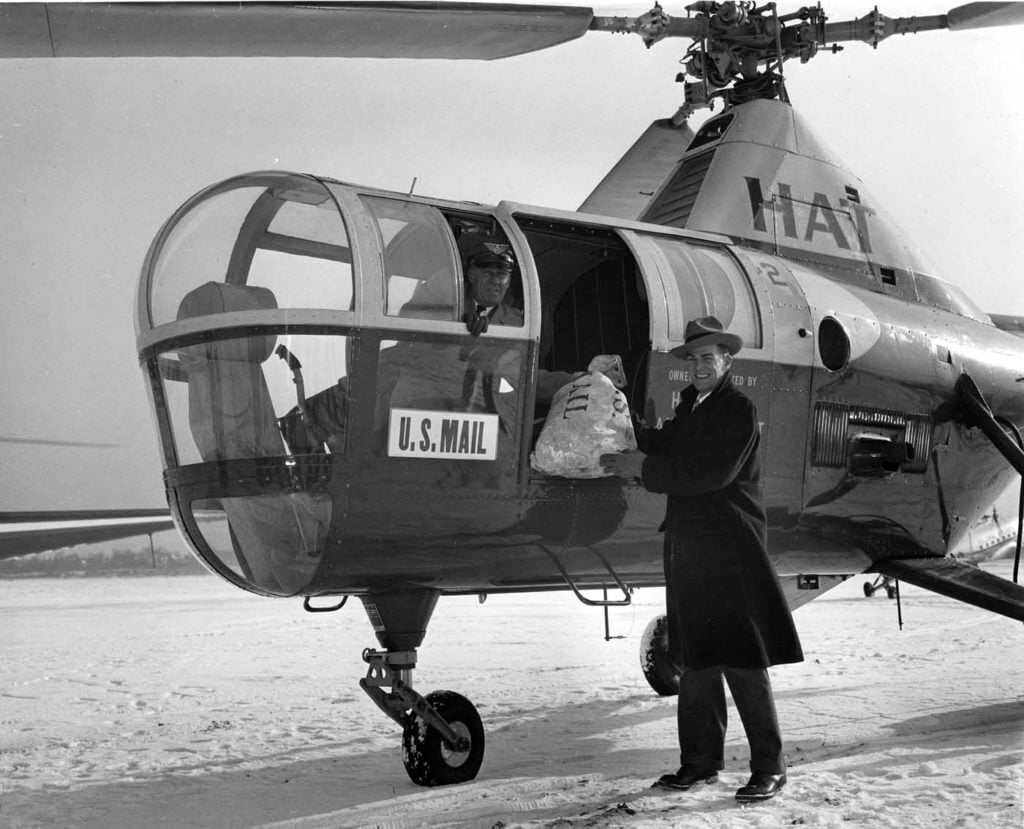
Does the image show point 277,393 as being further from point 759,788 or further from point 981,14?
point 981,14

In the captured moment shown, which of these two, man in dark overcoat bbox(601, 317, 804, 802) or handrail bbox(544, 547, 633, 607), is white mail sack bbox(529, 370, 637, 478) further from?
handrail bbox(544, 547, 633, 607)

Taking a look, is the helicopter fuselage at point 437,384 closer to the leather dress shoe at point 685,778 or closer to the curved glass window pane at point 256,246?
the curved glass window pane at point 256,246

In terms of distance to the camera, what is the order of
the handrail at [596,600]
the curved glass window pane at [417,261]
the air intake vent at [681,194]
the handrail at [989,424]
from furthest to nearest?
the air intake vent at [681,194]
the handrail at [989,424]
the handrail at [596,600]
the curved glass window pane at [417,261]

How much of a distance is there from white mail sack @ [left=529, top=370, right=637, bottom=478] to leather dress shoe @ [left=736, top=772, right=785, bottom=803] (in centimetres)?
147

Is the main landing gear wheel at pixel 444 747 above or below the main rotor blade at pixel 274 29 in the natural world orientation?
below

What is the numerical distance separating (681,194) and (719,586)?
354 centimetres

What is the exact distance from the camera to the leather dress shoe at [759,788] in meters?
3.90

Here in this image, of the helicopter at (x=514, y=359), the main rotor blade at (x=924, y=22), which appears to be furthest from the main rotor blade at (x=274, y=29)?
the main rotor blade at (x=924, y=22)

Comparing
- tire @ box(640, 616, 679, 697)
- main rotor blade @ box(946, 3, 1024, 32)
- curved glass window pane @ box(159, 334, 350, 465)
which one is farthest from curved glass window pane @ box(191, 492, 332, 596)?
main rotor blade @ box(946, 3, 1024, 32)

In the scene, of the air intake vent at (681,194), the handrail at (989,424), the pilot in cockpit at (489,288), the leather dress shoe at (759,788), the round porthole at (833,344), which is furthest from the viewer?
the air intake vent at (681,194)

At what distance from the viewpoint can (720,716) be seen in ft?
13.8

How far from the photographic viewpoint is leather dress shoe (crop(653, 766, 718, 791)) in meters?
4.14

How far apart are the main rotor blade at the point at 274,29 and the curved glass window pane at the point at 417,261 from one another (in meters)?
1.47

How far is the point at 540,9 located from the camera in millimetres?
6027
